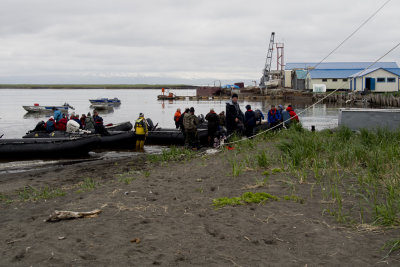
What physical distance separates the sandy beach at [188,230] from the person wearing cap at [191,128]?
7217 mm

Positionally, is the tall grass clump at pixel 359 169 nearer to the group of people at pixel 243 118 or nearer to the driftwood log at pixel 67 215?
the driftwood log at pixel 67 215

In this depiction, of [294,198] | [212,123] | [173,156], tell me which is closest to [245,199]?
[294,198]

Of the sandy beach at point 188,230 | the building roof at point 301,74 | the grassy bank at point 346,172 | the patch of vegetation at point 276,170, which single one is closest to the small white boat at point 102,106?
the building roof at point 301,74

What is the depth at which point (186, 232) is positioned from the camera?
5.10 meters

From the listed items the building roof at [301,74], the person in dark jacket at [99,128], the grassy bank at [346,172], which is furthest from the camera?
the building roof at [301,74]

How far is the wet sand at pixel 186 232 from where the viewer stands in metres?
4.32

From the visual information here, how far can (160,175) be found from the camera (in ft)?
30.1

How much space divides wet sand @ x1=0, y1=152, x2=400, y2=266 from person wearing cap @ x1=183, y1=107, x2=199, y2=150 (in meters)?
7.47

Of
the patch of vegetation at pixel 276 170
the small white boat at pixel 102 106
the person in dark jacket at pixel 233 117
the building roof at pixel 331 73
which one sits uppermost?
the building roof at pixel 331 73

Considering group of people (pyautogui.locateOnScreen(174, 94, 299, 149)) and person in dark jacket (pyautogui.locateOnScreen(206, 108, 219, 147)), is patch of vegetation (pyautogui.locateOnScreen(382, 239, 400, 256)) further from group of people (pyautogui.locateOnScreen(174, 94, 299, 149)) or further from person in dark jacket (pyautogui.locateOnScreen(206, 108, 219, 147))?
person in dark jacket (pyautogui.locateOnScreen(206, 108, 219, 147))

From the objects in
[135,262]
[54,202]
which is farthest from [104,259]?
[54,202]

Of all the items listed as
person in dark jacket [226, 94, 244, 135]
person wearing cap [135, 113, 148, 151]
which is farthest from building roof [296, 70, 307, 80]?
person in dark jacket [226, 94, 244, 135]

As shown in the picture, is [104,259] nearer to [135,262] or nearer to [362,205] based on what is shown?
[135,262]

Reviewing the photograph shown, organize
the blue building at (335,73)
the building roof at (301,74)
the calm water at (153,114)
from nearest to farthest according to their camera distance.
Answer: the calm water at (153,114) → the blue building at (335,73) → the building roof at (301,74)
